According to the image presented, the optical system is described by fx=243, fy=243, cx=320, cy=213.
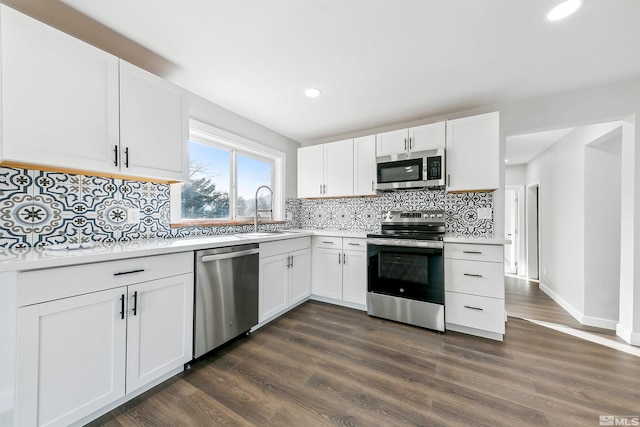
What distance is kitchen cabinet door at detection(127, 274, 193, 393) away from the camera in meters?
1.47

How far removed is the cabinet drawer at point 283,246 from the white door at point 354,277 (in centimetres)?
54

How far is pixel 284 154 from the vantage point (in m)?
3.71

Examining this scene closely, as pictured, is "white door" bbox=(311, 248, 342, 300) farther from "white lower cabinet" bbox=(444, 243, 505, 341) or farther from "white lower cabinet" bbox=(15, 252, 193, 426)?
"white lower cabinet" bbox=(15, 252, 193, 426)

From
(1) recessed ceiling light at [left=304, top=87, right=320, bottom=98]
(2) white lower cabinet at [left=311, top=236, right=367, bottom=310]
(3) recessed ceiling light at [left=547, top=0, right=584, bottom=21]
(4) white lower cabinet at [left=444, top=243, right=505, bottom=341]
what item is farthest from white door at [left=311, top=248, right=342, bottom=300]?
(3) recessed ceiling light at [left=547, top=0, right=584, bottom=21]

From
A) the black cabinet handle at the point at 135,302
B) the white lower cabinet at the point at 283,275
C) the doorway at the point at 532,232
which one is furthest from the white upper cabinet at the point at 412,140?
the doorway at the point at 532,232

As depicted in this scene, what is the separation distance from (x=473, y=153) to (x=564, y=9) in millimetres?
1273

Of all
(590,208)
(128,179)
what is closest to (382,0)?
(128,179)

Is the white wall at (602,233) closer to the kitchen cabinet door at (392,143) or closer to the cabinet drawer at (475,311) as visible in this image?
the cabinet drawer at (475,311)

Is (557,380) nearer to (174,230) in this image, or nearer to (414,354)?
(414,354)

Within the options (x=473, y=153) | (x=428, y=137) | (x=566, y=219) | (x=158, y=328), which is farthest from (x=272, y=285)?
(x=566, y=219)

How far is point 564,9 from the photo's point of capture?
4.71 ft

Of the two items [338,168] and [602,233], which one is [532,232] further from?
[338,168]

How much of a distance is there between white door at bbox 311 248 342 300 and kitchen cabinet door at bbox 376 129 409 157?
1375 millimetres

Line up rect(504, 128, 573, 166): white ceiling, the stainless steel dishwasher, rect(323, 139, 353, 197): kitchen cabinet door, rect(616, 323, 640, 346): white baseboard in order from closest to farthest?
1. the stainless steel dishwasher
2. rect(616, 323, 640, 346): white baseboard
3. rect(323, 139, 353, 197): kitchen cabinet door
4. rect(504, 128, 573, 166): white ceiling
